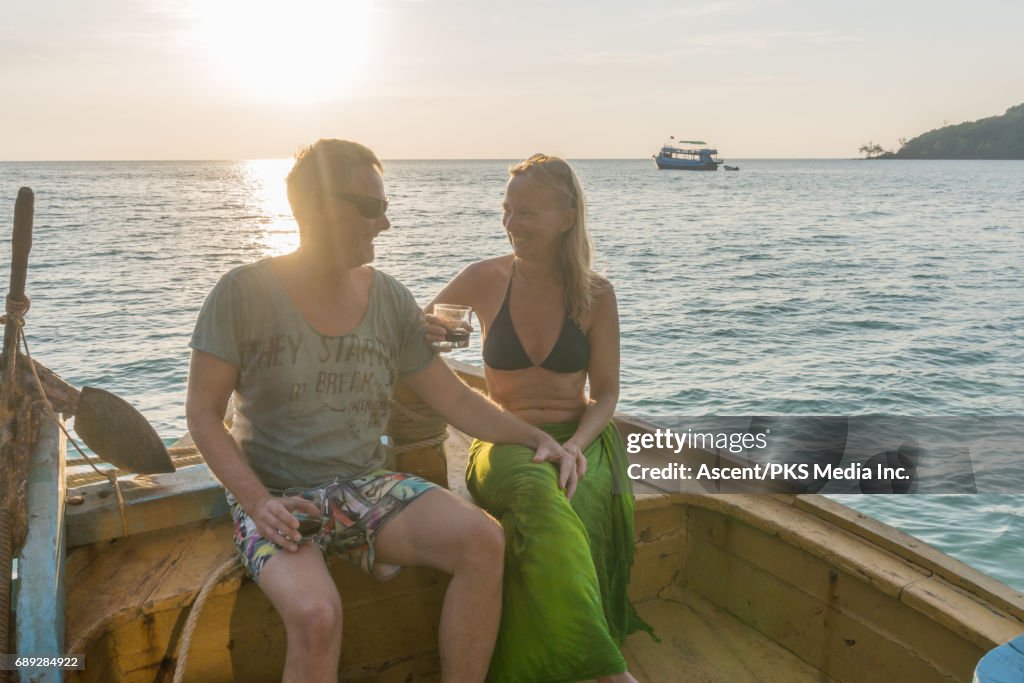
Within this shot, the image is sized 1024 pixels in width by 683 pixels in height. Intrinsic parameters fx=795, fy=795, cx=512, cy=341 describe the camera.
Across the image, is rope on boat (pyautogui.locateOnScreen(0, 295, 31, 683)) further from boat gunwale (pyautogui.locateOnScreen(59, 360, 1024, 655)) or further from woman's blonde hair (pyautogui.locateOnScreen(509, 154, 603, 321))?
woman's blonde hair (pyautogui.locateOnScreen(509, 154, 603, 321))

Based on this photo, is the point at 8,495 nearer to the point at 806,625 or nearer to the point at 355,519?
the point at 355,519

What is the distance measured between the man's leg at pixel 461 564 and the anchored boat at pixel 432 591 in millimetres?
507

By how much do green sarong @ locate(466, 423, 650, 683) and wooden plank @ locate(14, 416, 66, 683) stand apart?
4.55ft

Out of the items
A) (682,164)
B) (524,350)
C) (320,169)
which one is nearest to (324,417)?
(320,169)

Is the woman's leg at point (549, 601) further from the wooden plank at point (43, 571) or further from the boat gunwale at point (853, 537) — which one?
the wooden plank at point (43, 571)

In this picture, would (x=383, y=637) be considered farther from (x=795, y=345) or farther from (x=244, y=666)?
(x=795, y=345)

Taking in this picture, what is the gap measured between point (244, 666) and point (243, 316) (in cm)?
135

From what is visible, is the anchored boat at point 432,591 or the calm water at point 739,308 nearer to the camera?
the anchored boat at point 432,591

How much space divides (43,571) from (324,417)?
0.95 m

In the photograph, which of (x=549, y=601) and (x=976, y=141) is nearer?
(x=549, y=601)

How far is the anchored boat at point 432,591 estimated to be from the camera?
2.63 metres

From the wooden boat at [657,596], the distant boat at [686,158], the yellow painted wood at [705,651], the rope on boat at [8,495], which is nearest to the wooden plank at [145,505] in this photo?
the wooden boat at [657,596]

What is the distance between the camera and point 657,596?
12.6 ft

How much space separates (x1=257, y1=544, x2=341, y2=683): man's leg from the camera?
7.39ft
